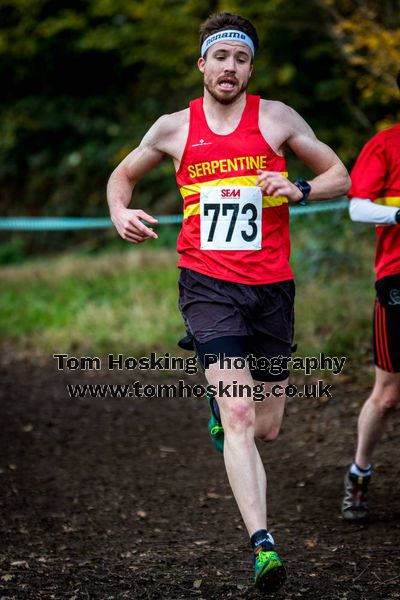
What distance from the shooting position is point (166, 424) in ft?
23.0

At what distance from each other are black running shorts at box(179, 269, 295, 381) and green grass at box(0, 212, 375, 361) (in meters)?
3.71

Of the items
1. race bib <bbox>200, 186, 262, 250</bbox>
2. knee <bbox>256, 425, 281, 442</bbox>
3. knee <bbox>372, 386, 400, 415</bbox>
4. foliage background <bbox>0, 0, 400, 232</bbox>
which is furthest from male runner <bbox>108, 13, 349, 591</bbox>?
foliage background <bbox>0, 0, 400, 232</bbox>

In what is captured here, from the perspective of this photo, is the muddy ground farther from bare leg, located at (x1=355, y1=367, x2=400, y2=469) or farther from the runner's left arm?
the runner's left arm

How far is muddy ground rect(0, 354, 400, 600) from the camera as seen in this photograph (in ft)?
12.2

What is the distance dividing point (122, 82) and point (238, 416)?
1687 centimetres

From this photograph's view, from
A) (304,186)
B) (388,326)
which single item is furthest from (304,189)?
(388,326)

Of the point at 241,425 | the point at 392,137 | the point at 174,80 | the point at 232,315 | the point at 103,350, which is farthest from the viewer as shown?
the point at 174,80

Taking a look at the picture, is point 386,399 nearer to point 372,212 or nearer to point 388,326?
point 388,326

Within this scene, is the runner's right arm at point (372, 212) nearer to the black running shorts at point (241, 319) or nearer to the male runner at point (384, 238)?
the male runner at point (384, 238)

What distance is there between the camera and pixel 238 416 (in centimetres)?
357

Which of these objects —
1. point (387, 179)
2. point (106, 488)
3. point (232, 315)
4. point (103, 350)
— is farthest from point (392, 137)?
point (103, 350)

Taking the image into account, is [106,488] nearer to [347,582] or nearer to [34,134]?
[347,582]

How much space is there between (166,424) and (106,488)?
1665mm

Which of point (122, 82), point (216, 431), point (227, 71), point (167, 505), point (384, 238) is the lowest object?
point (167, 505)
